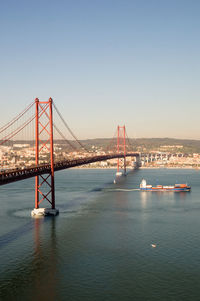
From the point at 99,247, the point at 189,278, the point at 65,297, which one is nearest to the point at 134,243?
the point at 99,247

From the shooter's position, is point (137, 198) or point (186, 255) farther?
point (137, 198)

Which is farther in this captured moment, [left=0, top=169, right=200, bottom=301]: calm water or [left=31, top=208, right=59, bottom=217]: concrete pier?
[left=31, top=208, right=59, bottom=217]: concrete pier

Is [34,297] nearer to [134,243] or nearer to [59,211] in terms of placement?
[134,243]

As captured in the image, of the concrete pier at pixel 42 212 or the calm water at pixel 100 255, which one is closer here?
the calm water at pixel 100 255

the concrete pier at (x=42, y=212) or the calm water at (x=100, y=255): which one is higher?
the concrete pier at (x=42, y=212)

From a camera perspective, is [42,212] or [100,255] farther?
[42,212]

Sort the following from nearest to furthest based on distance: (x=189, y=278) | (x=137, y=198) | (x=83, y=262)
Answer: (x=189, y=278) → (x=83, y=262) → (x=137, y=198)

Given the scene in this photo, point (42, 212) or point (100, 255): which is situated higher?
point (42, 212)

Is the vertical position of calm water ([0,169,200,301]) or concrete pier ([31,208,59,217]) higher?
concrete pier ([31,208,59,217])
